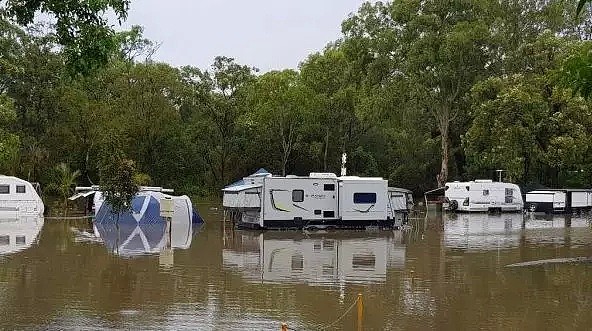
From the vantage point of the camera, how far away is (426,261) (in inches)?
755

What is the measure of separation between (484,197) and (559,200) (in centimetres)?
488

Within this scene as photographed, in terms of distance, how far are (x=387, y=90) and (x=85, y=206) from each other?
22.4 m

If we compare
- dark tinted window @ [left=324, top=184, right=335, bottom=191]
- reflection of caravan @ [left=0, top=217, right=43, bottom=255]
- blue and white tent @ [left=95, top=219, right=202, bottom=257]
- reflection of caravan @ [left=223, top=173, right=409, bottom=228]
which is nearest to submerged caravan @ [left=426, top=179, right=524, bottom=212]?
reflection of caravan @ [left=223, top=173, right=409, bottom=228]

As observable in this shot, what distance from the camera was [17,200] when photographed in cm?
3272

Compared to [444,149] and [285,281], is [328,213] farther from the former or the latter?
[444,149]

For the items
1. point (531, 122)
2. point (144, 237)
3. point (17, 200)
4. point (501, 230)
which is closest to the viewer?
point (144, 237)

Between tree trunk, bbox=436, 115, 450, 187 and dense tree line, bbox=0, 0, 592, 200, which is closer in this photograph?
dense tree line, bbox=0, 0, 592, 200

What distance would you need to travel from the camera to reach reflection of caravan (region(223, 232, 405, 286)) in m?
15.9

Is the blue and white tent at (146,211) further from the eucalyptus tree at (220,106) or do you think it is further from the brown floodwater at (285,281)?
the eucalyptus tree at (220,106)

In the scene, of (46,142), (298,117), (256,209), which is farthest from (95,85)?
(256,209)

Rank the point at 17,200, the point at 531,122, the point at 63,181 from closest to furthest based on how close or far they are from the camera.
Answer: the point at 17,200
the point at 63,181
the point at 531,122

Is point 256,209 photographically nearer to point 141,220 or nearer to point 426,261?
point 141,220

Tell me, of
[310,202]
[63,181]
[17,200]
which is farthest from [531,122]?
[17,200]

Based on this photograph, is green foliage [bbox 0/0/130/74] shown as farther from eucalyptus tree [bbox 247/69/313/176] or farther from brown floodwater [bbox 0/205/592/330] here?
eucalyptus tree [bbox 247/69/313/176]
